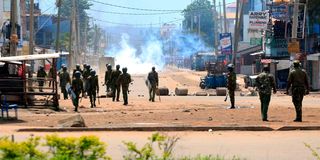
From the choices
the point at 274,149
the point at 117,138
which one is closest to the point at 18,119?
the point at 117,138

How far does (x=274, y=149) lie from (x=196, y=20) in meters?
127

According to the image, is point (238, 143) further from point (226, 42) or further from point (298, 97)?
point (226, 42)

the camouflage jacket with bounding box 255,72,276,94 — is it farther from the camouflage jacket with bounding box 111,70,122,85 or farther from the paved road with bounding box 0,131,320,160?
the camouflage jacket with bounding box 111,70,122,85

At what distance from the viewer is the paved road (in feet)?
37.4

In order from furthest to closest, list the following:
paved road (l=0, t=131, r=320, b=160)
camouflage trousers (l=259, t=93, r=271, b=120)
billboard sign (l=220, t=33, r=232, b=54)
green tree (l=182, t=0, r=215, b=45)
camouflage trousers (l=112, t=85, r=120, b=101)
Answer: green tree (l=182, t=0, r=215, b=45)
billboard sign (l=220, t=33, r=232, b=54)
camouflage trousers (l=112, t=85, r=120, b=101)
camouflage trousers (l=259, t=93, r=271, b=120)
paved road (l=0, t=131, r=320, b=160)

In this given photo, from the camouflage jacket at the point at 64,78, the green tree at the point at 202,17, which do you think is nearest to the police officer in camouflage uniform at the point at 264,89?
the camouflage jacket at the point at 64,78

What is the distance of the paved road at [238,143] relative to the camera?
11.4m

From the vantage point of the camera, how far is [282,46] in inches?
1866

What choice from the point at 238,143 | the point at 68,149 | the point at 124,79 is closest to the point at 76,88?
the point at 124,79

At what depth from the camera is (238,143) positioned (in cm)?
A: 1302

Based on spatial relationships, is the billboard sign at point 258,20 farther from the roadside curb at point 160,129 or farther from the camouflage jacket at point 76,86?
the roadside curb at point 160,129

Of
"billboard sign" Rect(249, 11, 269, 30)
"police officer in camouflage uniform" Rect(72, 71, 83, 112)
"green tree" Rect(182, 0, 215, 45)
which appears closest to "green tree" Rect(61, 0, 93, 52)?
"green tree" Rect(182, 0, 215, 45)

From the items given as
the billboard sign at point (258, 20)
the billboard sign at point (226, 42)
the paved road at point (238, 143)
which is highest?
the billboard sign at point (258, 20)

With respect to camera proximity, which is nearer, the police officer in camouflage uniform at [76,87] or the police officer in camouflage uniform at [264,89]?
the police officer in camouflage uniform at [264,89]
